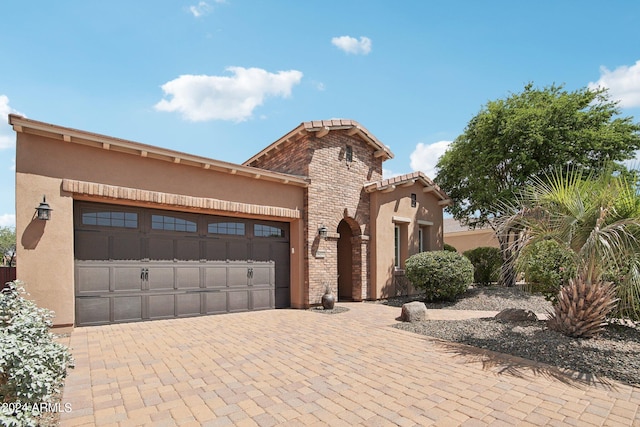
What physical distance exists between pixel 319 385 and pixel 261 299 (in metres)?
5.97

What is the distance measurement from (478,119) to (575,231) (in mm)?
10043

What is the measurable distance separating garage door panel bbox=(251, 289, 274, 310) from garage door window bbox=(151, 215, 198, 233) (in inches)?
103

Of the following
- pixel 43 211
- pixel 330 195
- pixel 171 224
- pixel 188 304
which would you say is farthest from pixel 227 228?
pixel 43 211

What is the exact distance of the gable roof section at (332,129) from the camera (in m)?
10.5

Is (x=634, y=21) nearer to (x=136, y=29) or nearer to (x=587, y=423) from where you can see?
(x=587, y=423)

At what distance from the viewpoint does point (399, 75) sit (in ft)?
30.2

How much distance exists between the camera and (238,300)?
9.34m

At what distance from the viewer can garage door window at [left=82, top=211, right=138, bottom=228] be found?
24.0 feet

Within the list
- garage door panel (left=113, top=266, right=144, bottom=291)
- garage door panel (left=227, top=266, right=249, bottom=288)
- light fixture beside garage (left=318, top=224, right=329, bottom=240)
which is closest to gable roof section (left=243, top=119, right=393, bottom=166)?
light fixture beside garage (left=318, top=224, right=329, bottom=240)

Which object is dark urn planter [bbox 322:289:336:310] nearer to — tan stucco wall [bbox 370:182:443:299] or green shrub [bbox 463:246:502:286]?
tan stucco wall [bbox 370:182:443:299]

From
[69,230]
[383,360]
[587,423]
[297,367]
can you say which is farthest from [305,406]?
[69,230]

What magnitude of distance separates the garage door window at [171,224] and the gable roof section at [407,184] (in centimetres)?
631

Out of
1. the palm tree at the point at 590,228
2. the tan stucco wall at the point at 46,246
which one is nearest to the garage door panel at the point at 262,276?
the tan stucco wall at the point at 46,246

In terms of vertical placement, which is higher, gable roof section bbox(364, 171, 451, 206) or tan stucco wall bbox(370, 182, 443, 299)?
gable roof section bbox(364, 171, 451, 206)
